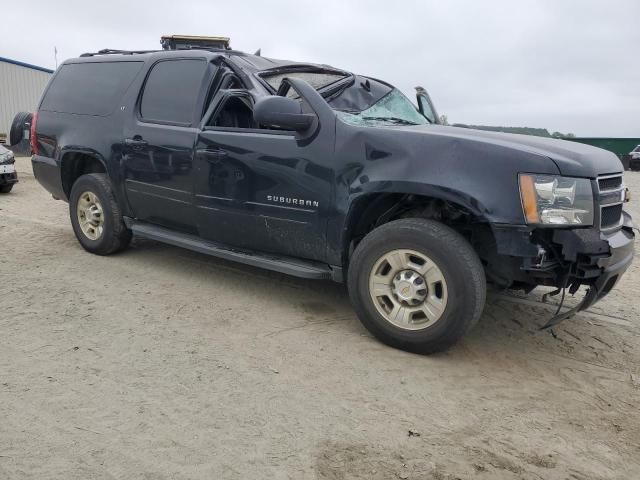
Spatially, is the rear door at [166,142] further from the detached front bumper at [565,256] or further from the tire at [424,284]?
the detached front bumper at [565,256]

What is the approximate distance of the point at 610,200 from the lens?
3186 millimetres

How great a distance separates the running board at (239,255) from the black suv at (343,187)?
15mm

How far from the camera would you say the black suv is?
2.99 m

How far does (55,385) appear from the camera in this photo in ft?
9.28

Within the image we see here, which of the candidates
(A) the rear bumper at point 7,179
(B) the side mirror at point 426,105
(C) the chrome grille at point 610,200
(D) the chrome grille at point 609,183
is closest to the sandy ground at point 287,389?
(C) the chrome grille at point 610,200

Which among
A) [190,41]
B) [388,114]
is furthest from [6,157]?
[388,114]

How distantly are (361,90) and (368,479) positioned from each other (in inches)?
129

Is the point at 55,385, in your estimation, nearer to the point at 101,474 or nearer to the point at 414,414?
the point at 101,474

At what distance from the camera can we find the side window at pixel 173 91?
4457 mm

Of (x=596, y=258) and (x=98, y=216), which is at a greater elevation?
(x=596, y=258)

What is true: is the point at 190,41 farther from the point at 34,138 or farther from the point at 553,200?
the point at 553,200

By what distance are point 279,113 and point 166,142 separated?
4.62 ft

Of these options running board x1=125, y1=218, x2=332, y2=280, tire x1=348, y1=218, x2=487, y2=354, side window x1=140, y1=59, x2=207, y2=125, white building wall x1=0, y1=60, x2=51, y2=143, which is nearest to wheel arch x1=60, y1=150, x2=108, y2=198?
running board x1=125, y1=218, x2=332, y2=280

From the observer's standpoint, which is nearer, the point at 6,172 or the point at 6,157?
the point at 6,172
